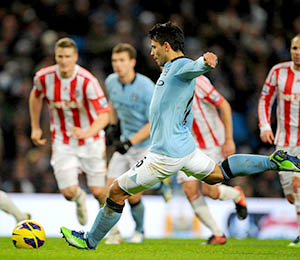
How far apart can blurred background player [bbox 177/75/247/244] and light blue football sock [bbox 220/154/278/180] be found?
6.05ft

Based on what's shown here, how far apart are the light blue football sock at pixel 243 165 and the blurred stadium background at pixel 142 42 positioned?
19.5 ft

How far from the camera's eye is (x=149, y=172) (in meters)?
5.89

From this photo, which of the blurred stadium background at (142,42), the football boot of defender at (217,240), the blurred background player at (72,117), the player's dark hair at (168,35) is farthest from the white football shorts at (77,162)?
the blurred stadium background at (142,42)

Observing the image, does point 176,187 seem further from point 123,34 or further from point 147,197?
point 123,34

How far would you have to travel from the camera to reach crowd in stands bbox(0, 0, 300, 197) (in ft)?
42.2

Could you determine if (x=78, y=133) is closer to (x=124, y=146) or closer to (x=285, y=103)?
(x=124, y=146)

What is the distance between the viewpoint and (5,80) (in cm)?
1352

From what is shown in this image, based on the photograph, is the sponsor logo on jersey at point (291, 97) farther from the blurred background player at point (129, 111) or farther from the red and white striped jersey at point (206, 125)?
the blurred background player at point (129, 111)

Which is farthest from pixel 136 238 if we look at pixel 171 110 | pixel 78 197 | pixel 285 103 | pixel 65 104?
pixel 171 110

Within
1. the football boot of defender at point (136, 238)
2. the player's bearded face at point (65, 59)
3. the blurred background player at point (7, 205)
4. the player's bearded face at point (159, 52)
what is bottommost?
the football boot of defender at point (136, 238)

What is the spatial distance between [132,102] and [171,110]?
273 centimetres

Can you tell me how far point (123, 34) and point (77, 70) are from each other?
5783 mm

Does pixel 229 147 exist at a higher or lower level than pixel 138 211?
higher

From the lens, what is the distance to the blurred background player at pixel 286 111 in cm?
766
